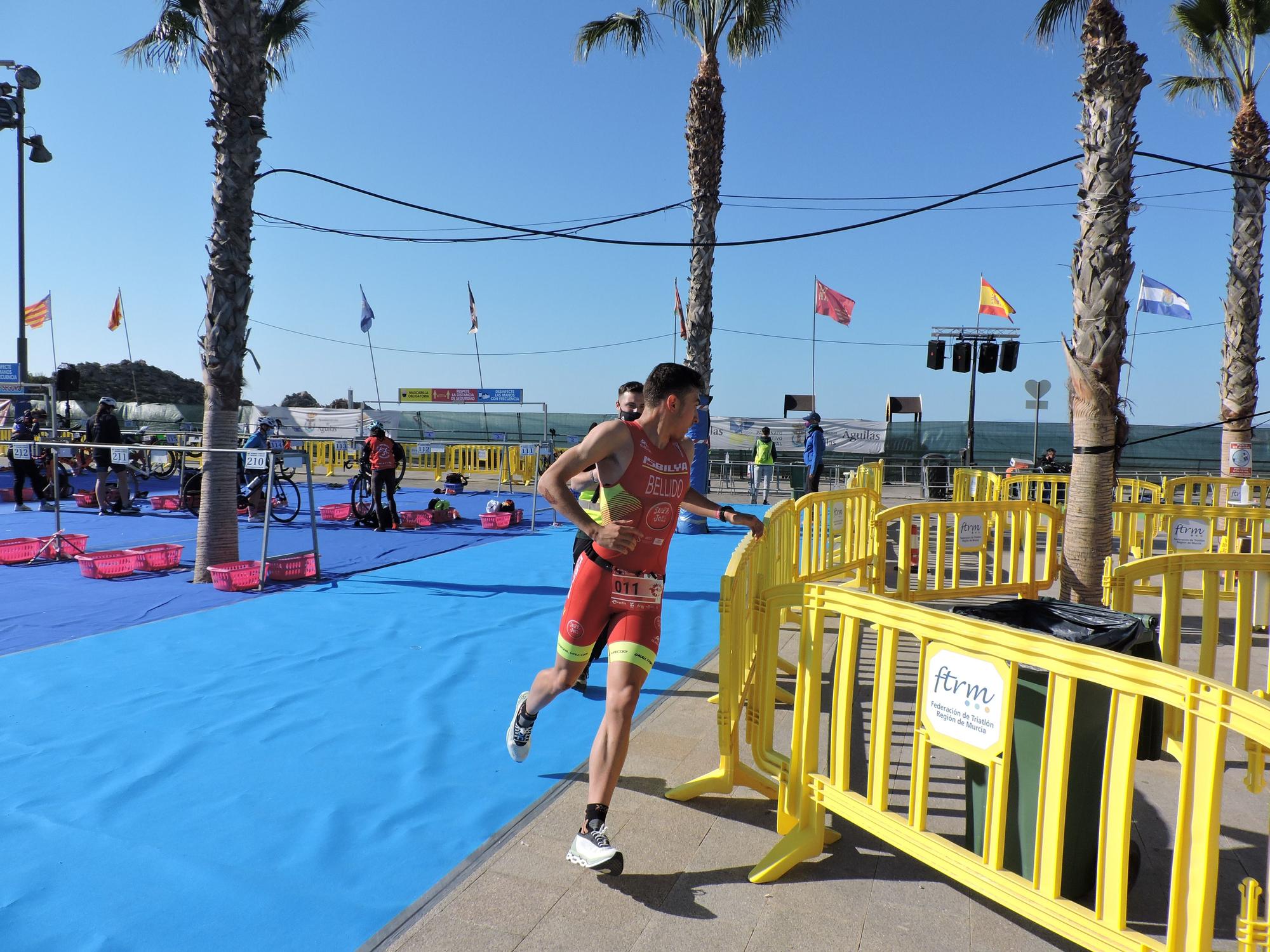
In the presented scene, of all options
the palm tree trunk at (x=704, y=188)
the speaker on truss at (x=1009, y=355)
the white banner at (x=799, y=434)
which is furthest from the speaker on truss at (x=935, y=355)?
the palm tree trunk at (x=704, y=188)

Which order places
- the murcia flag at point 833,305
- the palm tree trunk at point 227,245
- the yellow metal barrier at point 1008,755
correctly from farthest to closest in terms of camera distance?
1. the murcia flag at point 833,305
2. the palm tree trunk at point 227,245
3. the yellow metal barrier at point 1008,755

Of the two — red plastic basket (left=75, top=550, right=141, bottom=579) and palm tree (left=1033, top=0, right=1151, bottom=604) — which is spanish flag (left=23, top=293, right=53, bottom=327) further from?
palm tree (left=1033, top=0, right=1151, bottom=604)

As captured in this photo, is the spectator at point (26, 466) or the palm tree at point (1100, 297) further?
the spectator at point (26, 466)

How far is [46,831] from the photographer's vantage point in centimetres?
338

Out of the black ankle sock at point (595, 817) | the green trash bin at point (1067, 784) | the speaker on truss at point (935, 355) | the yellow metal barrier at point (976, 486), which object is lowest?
the black ankle sock at point (595, 817)

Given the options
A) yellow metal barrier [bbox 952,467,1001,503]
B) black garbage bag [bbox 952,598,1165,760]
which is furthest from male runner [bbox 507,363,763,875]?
yellow metal barrier [bbox 952,467,1001,503]

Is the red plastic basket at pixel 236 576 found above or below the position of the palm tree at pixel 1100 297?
below

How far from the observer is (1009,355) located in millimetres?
22422

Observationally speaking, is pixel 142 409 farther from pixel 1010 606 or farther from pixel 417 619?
pixel 1010 606

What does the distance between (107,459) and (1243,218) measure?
20.6 meters

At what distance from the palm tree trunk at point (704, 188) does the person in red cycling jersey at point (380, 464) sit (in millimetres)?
5928

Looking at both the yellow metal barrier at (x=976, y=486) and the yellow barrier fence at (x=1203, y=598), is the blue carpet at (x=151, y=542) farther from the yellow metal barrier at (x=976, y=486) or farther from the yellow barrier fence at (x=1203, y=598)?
the yellow barrier fence at (x=1203, y=598)

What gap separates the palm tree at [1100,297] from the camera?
6.07m

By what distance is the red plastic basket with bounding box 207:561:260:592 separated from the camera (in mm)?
8445
